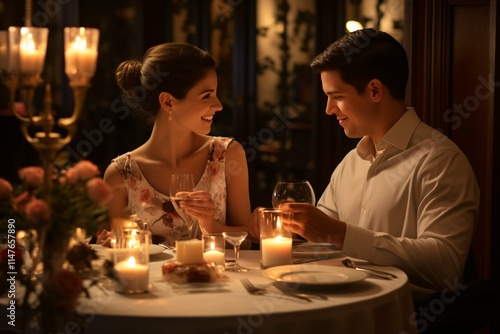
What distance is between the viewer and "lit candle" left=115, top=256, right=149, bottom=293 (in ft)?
5.46

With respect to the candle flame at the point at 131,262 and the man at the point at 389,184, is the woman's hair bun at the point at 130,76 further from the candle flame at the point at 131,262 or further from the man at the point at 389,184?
the candle flame at the point at 131,262

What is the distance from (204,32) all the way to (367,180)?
2.52 metres

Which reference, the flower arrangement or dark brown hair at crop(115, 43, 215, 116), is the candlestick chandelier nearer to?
the flower arrangement

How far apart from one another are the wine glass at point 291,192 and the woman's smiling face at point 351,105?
47cm

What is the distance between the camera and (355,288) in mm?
1712

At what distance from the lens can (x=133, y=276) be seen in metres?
1.67

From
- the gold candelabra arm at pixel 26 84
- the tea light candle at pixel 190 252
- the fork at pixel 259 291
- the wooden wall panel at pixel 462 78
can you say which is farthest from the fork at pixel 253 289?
the wooden wall panel at pixel 462 78

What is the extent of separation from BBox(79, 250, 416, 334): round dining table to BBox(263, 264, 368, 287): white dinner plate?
0.02 m

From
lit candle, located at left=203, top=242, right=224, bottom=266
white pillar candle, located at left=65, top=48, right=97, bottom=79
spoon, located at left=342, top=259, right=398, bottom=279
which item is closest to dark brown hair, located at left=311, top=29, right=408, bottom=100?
spoon, located at left=342, top=259, right=398, bottom=279

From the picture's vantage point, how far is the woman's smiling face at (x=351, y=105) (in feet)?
7.70

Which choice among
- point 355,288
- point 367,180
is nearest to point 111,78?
point 367,180

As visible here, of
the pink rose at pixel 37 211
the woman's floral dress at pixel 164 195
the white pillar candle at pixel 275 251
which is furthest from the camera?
the woman's floral dress at pixel 164 195

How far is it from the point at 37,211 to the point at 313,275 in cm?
69

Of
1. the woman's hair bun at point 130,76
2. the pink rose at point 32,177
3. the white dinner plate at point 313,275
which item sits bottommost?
the white dinner plate at point 313,275
